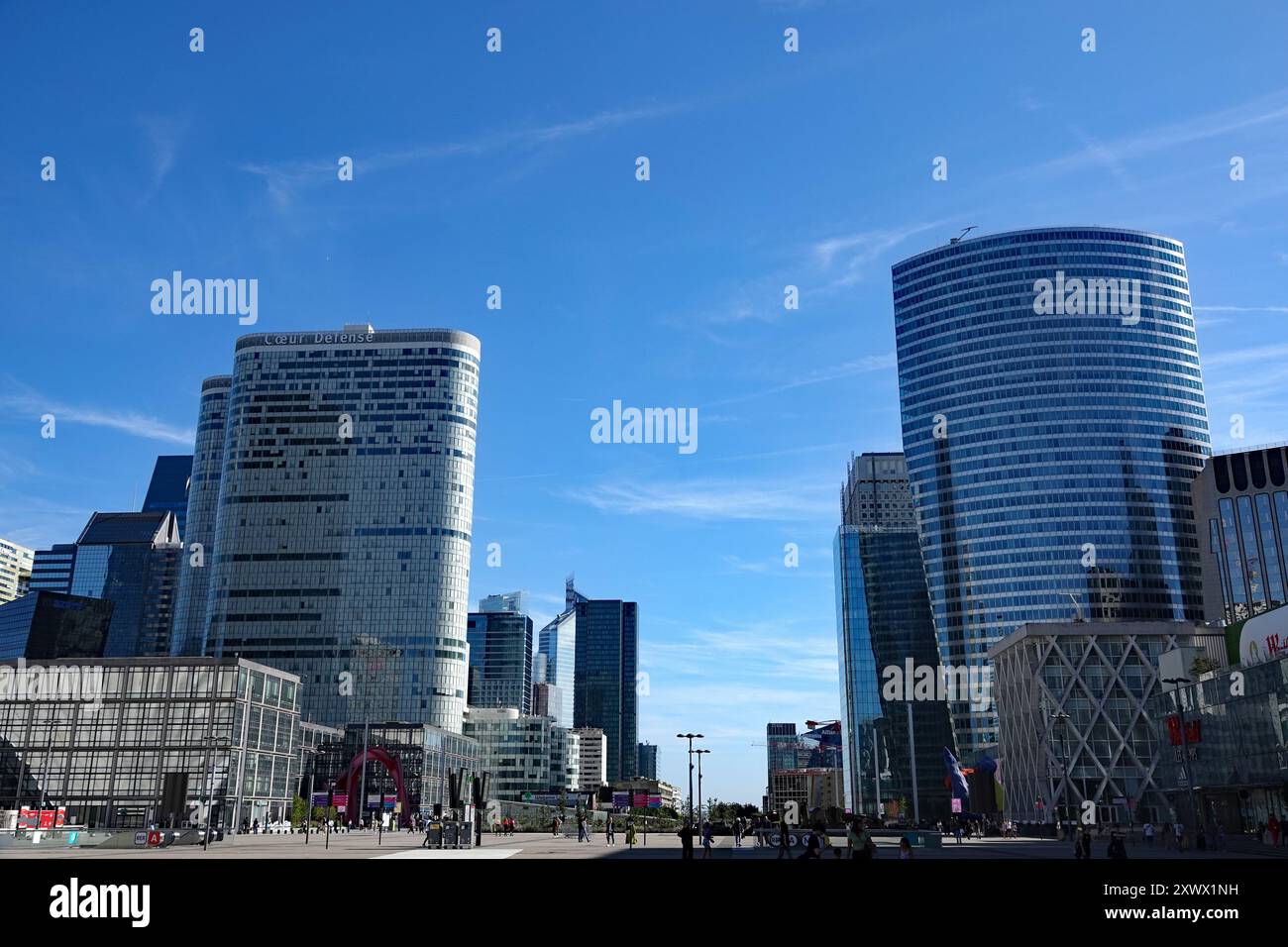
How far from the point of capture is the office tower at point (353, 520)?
175m

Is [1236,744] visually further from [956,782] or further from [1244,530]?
[1244,530]

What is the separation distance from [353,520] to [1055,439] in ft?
424

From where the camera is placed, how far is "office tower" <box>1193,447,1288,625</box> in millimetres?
159375

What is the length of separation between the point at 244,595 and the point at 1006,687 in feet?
421

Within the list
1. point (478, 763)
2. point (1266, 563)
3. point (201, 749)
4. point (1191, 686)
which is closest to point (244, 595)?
point (478, 763)

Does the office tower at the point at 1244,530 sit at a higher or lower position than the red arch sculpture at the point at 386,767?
higher

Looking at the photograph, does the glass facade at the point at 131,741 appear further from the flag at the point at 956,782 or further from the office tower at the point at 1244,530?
the office tower at the point at 1244,530

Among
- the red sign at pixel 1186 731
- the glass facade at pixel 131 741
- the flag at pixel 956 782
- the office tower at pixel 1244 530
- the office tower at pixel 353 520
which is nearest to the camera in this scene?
the red sign at pixel 1186 731

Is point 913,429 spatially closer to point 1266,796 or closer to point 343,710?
point 343,710

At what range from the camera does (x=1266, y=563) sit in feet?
525

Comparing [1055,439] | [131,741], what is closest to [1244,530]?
[1055,439]

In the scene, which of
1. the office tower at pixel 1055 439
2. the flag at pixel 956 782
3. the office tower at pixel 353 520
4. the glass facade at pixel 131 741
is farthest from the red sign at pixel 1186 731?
the office tower at pixel 353 520

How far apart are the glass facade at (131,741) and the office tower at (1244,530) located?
146 m

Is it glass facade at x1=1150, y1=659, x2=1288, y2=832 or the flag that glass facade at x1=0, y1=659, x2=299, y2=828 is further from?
glass facade at x1=1150, y1=659, x2=1288, y2=832
